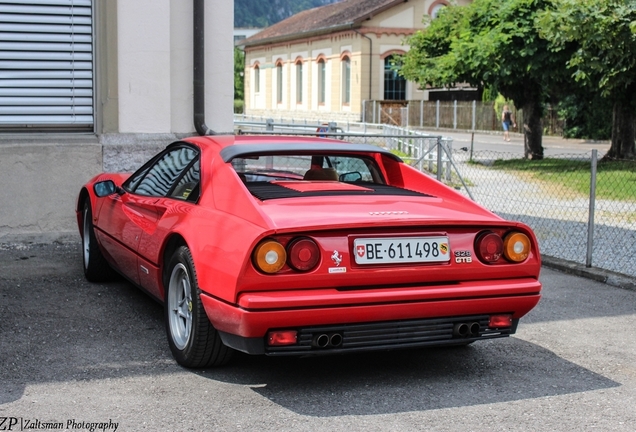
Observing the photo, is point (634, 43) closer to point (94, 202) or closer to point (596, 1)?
point (596, 1)

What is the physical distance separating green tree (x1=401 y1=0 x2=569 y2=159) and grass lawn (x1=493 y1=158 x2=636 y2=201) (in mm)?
1867

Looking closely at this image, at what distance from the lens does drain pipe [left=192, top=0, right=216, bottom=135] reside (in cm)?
1065

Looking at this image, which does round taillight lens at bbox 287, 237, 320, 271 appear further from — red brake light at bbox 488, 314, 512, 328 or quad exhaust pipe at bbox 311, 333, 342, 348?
red brake light at bbox 488, 314, 512, 328

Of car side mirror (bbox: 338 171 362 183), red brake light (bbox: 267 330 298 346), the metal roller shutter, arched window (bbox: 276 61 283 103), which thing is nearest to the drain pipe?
the metal roller shutter

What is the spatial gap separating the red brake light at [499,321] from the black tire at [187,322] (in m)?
1.46

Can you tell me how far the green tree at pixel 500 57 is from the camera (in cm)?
2364

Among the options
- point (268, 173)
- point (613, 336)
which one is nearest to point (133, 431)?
point (268, 173)

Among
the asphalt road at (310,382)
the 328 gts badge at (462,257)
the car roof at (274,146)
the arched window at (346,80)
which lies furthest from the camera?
the arched window at (346,80)

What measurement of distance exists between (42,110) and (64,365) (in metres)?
5.70

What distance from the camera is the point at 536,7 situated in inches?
962

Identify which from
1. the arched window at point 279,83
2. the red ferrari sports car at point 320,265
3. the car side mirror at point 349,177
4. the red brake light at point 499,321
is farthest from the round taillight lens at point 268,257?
the arched window at point 279,83

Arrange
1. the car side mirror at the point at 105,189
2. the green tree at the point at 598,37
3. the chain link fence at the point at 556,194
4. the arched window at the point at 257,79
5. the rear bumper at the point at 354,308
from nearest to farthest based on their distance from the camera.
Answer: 1. the rear bumper at the point at 354,308
2. the car side mirror at the point at 105,189
3. the chain link fence at the point at 556,194
4. the green tree at the point at 598,37
5. the arched window at the point at 257,79

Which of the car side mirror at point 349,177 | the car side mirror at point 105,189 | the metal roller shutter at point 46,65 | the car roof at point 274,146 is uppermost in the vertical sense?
the metal roller shutter at point 46,65

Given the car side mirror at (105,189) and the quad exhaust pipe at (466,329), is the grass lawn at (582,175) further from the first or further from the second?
the quad exhaust pipe at (466,329)
